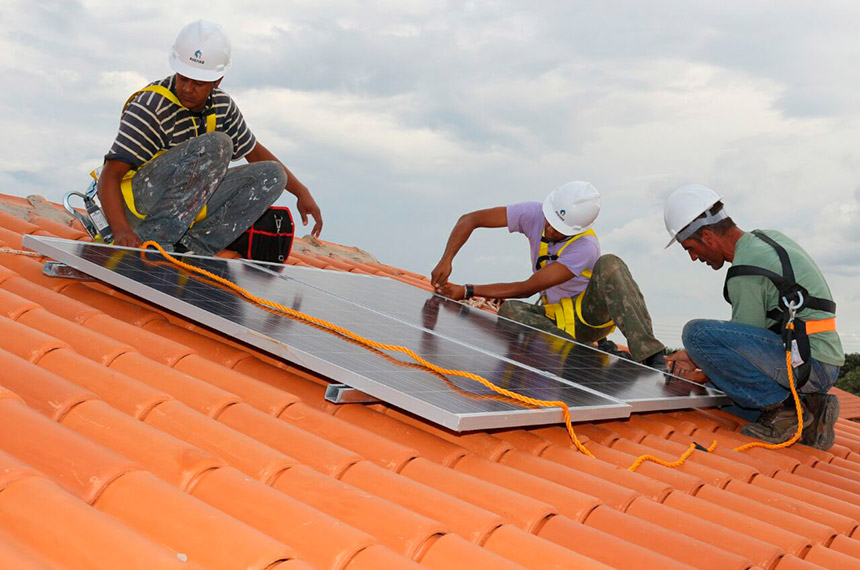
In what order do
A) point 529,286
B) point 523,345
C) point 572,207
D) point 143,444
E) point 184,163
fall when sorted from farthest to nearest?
point 529,286, point 572,207, point 184,163, point 523,345, point 143,444

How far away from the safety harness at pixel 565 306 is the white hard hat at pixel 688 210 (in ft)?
4.49

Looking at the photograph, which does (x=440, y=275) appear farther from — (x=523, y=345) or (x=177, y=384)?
(x=177, y=384)

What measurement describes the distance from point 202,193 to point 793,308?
4194mm

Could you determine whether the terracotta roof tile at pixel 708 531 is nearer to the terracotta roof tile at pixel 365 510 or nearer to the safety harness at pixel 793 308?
the terracotta roof tile at pixel 365 510

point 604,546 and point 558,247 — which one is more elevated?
point 558,247

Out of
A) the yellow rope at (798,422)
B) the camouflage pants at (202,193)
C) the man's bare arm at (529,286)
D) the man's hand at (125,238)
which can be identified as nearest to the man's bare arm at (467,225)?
the man's bare arm at (529,286)

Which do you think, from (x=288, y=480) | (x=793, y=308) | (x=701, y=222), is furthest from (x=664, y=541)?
(x=701, y=222)

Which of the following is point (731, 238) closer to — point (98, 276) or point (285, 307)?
point (285, 307)

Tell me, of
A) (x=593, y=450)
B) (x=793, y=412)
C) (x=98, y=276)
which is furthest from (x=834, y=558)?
(x=98, y=276)

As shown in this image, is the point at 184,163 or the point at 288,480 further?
the point at 184,163

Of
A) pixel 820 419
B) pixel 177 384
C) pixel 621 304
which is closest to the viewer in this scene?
pixel 177 384

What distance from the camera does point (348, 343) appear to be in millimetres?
4129

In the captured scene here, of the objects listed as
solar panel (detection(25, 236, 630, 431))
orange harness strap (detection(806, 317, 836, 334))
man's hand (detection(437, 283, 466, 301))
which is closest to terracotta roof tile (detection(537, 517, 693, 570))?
solar panel (detection(25, 236, 630, 431))

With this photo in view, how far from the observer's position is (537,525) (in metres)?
3.01
